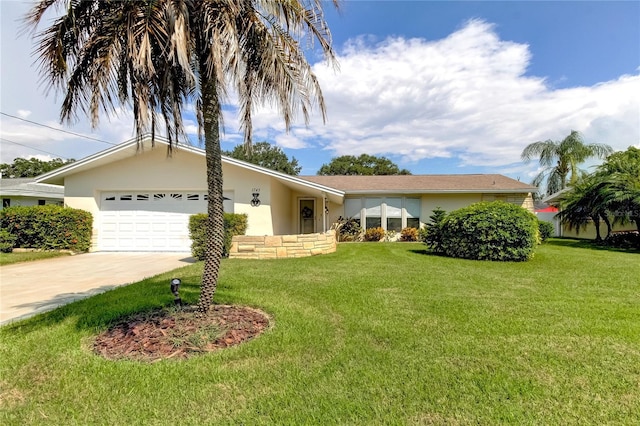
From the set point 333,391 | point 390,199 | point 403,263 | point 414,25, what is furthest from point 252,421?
point 390,199

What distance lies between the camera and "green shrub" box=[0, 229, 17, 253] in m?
11.9

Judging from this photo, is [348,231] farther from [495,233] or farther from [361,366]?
[361,366]

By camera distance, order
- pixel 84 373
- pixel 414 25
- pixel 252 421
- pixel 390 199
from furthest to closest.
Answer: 1. pixel 390 199
2. pixel 414 25
3. pixel 84 373
4. pixel 252 421

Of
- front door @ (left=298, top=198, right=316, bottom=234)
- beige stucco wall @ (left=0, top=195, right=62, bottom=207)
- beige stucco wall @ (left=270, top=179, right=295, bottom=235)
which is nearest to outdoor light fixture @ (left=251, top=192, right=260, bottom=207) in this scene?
beige stucco wall @ (left=270, top=179, right=295, bottom=235)

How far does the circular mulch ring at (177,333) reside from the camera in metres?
3.82

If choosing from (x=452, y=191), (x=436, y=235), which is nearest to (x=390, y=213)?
(x=452, y=191)

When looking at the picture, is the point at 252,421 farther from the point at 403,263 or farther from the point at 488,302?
the point at 403,263

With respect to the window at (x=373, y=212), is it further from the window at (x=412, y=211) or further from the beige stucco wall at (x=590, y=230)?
the beige stucco wall at (x=590, y=230)

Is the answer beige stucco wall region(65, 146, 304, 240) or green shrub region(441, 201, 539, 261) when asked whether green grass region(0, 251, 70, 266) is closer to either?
beige stucco wall region(65, 146, 304, 240)

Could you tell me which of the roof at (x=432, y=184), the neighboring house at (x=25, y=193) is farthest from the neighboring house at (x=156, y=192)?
the neighboring house at (x=25, y=193)

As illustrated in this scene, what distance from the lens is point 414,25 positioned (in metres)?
12.1

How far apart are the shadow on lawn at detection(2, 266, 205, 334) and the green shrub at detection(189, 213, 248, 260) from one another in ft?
10.8

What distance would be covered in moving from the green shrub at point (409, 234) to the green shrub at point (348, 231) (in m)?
2.20

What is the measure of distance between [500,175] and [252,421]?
21581 mm
